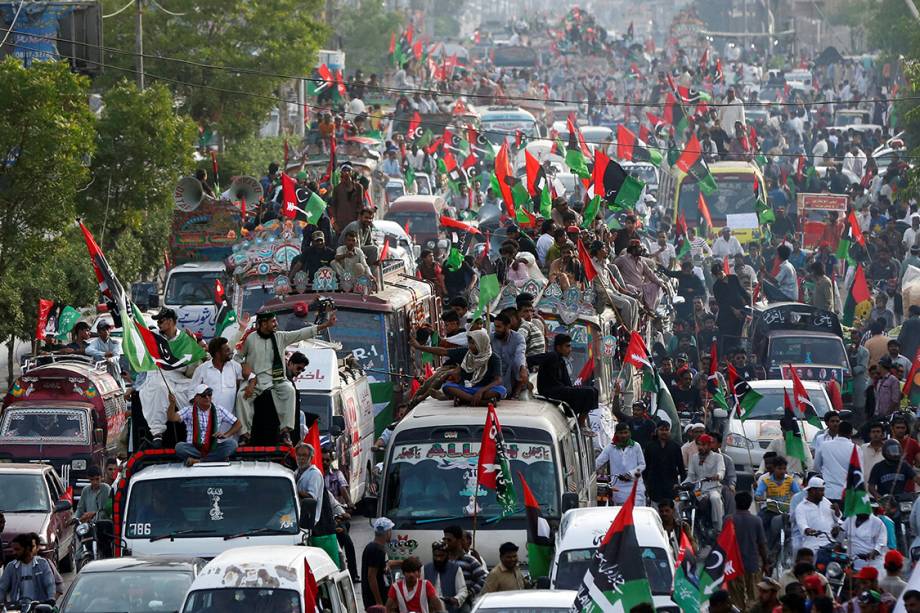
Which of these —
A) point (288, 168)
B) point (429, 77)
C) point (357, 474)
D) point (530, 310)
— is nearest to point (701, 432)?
point (530, 310)

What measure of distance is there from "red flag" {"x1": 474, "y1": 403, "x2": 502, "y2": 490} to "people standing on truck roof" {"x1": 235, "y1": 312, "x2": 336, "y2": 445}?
76.8 inches

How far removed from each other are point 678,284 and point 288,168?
1241 cm

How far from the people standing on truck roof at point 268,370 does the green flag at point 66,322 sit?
10679 millimetres

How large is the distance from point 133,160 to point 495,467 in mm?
20120

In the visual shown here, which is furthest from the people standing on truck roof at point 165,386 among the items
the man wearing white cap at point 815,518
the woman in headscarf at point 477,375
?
the man wearing white cap at point 815,518

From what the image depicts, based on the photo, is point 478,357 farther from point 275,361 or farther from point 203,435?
point 203,435

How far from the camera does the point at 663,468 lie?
61.6 ft

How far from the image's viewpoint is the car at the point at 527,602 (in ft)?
42.3

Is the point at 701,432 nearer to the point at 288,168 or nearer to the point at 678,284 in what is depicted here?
the point at 678,284

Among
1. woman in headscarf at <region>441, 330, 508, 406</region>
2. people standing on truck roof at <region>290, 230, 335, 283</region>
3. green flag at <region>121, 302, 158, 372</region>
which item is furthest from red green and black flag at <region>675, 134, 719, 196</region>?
green flag at <region>121, 302, 158, 372</region>

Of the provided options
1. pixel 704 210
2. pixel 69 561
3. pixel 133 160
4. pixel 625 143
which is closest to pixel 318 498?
pixel 69 561

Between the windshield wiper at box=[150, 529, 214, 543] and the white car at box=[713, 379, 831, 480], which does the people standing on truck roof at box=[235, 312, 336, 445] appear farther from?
the white car at box=[713, 379, 831, 480]

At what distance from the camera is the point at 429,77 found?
248 ft

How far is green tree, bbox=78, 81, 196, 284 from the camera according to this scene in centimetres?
3491
